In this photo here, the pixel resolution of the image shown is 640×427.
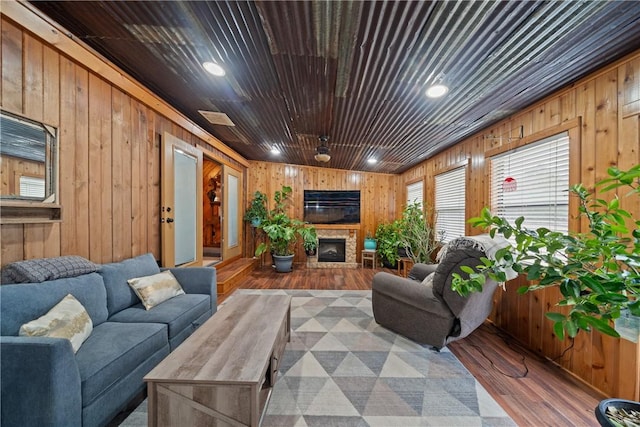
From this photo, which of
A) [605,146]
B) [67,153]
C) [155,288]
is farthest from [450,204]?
[67,153]

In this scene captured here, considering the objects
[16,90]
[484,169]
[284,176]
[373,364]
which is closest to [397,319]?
[373,364]

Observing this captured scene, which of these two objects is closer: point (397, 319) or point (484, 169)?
point (397, 319)

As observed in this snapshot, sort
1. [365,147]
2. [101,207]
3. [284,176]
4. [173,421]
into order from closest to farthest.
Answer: [173,421] → [101,207] → [365,147] → [284,176]

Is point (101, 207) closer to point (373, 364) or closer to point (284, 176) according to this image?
point (373, 364)

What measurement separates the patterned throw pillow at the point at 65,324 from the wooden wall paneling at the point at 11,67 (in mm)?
1278

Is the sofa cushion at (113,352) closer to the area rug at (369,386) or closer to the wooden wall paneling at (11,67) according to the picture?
the area rug at (369,386)

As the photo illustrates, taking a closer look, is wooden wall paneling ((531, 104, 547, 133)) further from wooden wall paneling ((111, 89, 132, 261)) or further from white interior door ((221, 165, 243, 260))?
white interior door ((221, 165, 243, 260))

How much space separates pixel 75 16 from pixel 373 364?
3342mm

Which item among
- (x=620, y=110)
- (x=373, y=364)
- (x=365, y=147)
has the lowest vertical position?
(x=373, y=364)

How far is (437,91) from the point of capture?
6.88ft

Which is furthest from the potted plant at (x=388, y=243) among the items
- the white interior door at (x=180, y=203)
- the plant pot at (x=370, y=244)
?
the white interior door at (x=180, y=203)

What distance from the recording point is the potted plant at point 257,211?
5121 millimetres

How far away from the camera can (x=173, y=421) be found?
1.11m

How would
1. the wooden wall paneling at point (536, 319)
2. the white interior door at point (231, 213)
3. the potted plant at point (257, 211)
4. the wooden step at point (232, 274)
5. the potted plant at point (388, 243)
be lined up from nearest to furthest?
the wooden wall paneling at point (536, 319) < the wooden step at point (232, 274) < the white interior door at point (231, 213) < the potted plant at point (388, 243) < the potted plant at point (257, 211)
